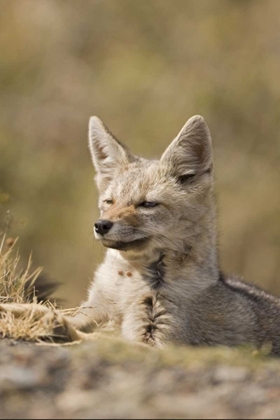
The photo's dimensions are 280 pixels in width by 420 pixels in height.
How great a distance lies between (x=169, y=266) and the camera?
27.9 feet

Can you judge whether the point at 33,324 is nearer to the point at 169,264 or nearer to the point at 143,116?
the point at 169,264

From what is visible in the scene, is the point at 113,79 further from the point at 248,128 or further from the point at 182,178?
the point at 182,178

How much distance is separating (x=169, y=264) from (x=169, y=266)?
2 centimetres

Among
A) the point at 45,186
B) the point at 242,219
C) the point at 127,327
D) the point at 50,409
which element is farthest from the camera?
the point at 45,186

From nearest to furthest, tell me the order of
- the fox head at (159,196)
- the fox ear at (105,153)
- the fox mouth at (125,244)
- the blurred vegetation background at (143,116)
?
the fox mouth at (125,244), the fox head at (159,196), the fox ear at (105,153), the blurred vegetation background at (143,116)

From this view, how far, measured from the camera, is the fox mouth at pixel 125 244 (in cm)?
815

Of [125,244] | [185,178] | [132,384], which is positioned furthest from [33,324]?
[185,178]

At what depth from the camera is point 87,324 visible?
8156 mm

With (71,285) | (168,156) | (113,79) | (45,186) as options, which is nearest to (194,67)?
(113,79)

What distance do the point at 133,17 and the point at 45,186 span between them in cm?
630

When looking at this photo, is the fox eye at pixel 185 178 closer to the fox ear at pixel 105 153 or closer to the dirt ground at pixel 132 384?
the fox ear at pixel 105 153

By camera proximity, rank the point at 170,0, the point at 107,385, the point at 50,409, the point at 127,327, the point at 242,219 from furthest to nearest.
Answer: the point at 170,0
the point at 242,219
the point at 127,327
the point at 107,385
the point at 50,409

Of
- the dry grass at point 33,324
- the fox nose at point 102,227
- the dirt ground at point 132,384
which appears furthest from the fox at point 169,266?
the dirt ground at point 132,384

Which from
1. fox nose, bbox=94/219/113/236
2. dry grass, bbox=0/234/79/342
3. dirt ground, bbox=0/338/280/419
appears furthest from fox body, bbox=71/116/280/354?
dirt ground, bbox=0/338/280/419
